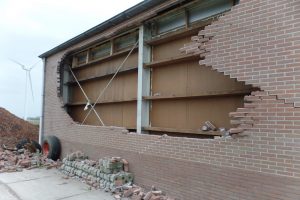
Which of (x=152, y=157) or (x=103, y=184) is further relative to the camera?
(x=103, y=184)

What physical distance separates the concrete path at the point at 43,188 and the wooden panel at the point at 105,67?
3.72 metres

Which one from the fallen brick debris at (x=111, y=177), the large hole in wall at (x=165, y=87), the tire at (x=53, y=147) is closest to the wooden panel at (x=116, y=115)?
the large hole in wall at (x=165, y=87)

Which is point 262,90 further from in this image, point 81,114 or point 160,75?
point 81,114

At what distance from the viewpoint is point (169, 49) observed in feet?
25.5

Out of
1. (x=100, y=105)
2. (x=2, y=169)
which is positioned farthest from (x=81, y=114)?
(x=2, y=169)

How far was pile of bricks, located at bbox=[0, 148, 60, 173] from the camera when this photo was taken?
10.1 metres

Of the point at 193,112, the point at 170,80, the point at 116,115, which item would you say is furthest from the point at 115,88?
the point at 193,112

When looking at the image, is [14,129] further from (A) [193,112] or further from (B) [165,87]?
(A) [193,112]

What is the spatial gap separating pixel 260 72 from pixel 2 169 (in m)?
8.57

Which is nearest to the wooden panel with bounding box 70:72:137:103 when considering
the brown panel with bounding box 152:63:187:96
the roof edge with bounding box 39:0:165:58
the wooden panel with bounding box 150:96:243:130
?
the brown panel with bounding box 152:63:187:96

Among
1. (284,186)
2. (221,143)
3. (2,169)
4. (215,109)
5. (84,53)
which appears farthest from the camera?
(84,53)

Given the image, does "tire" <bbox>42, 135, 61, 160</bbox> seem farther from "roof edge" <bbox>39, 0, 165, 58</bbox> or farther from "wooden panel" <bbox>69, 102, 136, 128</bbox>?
"roof edge" <bbox>39, 0, 165, 58</bbox>

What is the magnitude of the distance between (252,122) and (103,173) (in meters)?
4.36

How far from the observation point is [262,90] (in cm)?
483
